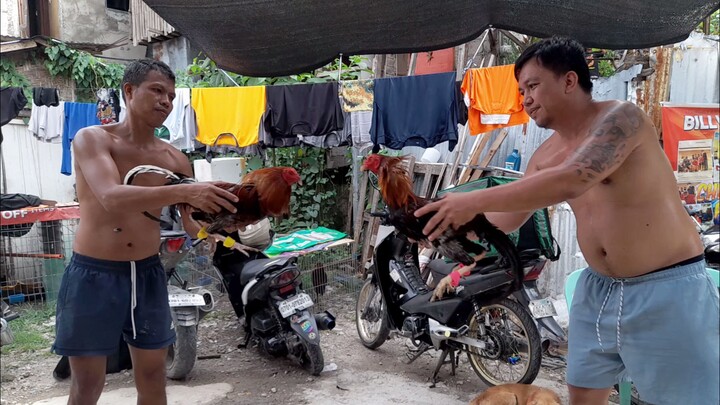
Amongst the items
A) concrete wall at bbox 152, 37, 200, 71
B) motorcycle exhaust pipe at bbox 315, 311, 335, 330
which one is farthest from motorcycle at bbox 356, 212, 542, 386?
concrete wall at bbox 152, 37, 200, 71

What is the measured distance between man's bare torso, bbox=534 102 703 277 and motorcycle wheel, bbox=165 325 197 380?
3.37 m

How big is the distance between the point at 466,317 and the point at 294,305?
145 cm

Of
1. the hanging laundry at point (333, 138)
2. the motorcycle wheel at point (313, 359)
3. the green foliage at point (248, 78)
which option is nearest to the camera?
the motorcycle wheel at point (313, 359)

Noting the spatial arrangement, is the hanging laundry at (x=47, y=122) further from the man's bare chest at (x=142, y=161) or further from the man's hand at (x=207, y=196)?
the man's hand at (x=207, y=196)

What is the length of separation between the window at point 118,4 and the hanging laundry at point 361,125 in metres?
3.68

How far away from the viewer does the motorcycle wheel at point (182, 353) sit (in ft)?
14.3

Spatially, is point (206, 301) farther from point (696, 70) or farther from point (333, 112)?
point (696, 70)

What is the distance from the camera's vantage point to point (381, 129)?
18.7ft

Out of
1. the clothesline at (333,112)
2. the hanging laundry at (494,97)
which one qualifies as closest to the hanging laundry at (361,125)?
the clothesline at (333,112)

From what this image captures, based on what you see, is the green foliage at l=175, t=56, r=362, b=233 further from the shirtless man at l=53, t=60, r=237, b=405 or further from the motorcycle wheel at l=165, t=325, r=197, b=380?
the shirtless man at l=53, t=60, r=237, b=405

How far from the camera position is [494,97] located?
5.17m

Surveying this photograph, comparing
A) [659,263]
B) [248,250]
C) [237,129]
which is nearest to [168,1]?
[659,263]

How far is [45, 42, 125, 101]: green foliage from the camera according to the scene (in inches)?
271

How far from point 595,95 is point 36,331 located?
6.41 meters
